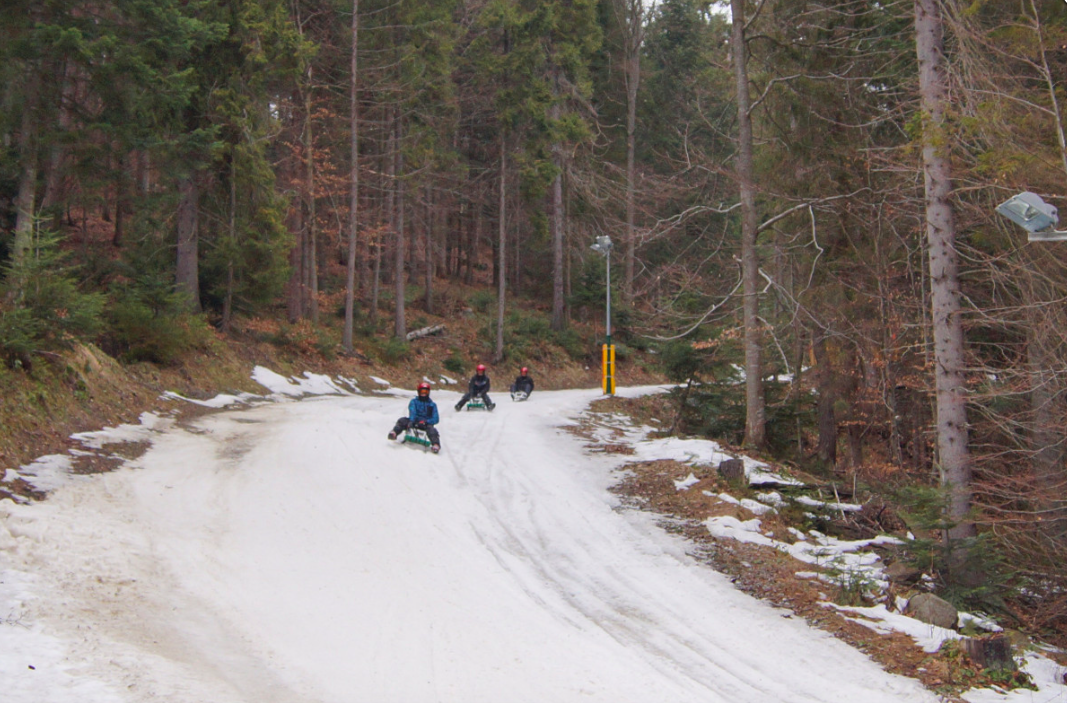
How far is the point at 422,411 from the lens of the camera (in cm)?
1297

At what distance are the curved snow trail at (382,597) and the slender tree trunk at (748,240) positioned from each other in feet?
11.6

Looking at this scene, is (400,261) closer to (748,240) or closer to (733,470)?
(748,240)

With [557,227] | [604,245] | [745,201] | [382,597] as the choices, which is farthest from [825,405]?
[557,227]

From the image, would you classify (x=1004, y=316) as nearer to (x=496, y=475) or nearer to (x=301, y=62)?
(x=496, y=475)

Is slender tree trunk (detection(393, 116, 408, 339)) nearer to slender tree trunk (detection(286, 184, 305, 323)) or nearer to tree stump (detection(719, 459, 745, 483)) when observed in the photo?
slender tree trunk (detection(286, 184, 305, 323))

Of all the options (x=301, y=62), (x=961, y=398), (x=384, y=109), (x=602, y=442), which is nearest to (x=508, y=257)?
(x=384, y=109)

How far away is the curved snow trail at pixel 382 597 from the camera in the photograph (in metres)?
5.31

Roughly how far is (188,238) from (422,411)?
9.38 meters

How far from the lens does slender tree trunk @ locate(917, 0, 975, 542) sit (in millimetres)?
8867

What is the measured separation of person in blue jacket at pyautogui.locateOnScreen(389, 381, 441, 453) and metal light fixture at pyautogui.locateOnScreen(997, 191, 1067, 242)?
28.1 feet

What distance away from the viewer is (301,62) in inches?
842

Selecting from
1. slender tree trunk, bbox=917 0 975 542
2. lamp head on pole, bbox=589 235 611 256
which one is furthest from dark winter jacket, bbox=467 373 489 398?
slender tree trunk, bbox=917 0 975 542

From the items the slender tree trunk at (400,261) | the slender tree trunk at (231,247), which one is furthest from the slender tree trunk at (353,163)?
the slender tree trunk at (231,247)

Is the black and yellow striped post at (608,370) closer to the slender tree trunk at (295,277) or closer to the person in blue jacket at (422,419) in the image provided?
the slender tree trunk at (295,277)
